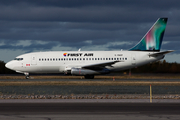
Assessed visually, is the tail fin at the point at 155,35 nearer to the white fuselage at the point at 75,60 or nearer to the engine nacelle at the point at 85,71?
the white fuselage at the point at 75,60

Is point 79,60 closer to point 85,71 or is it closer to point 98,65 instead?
point 85,71

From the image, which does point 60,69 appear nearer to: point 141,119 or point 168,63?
point 168,63

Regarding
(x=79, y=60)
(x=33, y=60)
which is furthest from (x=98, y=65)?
(x=33, y=60)

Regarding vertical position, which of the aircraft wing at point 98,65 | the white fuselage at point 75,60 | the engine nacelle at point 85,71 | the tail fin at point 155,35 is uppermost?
the tail fin at point 155,35

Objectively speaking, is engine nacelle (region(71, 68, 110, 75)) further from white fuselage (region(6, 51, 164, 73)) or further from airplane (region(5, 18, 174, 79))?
white fuselage (region(6, 51, 164, 73))

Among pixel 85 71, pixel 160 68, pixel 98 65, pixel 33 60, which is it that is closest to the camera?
pixel 98 65

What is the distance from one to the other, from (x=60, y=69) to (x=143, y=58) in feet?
41.5

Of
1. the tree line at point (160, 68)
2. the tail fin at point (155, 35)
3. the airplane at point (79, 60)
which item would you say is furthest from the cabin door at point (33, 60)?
the tree line at point (160, 68)

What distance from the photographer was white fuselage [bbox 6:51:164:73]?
1761 inches

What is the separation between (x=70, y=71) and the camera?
144ft

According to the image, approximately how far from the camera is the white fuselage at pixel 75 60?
1761 inches

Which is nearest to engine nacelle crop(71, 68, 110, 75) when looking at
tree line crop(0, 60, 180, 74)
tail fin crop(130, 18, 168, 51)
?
tail fin crop(130, 18, 168, 51)

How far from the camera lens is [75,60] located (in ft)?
147

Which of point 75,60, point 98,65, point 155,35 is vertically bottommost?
point 98,65
